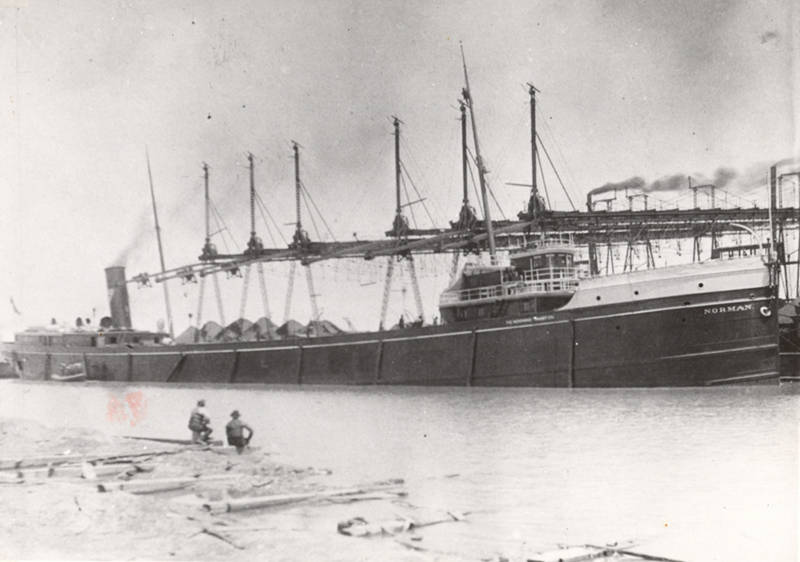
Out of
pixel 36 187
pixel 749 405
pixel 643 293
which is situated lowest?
pixel 749 405

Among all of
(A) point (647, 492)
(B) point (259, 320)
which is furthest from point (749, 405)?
(B) point (259, 320)

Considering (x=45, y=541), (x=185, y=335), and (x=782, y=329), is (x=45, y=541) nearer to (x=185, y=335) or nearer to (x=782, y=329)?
(x=782, y=329)

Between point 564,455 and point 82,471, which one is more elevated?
point 82,471

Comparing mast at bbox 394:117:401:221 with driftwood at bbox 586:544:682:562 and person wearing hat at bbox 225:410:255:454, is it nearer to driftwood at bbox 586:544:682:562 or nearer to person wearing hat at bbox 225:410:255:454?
person wearing hat at bbox 225:410:255:454

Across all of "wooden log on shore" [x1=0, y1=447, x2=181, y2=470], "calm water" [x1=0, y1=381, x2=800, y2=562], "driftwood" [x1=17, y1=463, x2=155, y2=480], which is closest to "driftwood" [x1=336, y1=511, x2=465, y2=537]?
"calm water" [x1=0, y1=381, x2=800, y2=562]

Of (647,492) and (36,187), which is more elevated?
(36,187)

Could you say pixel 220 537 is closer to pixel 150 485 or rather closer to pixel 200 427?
pixel 150 485

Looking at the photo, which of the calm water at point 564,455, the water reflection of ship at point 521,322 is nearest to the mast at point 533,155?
the water reflection of ship at point 521,322

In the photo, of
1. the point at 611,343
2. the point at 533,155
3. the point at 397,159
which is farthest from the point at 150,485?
the point at 533,155
